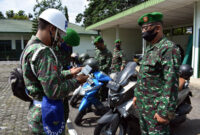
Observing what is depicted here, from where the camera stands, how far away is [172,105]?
169cm

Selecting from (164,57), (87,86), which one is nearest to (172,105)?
(164,57)

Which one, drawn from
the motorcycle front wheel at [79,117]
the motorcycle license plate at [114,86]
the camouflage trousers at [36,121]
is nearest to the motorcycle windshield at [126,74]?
the motorcycle license plate at [114,86]

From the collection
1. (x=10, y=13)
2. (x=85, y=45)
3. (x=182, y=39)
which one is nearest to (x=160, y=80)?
(x=182, y=39)

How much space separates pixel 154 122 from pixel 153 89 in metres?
0.37

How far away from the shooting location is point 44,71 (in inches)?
50.6

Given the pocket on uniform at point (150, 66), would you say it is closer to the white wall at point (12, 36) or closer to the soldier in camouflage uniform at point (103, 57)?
the soldier in camouflage uniform at point (103, 57)

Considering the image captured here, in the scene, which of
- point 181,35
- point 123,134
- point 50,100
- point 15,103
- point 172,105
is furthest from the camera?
point 181,35

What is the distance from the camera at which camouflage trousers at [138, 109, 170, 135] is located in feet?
6.02

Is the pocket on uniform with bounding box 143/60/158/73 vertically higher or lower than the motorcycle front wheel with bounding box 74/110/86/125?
higher

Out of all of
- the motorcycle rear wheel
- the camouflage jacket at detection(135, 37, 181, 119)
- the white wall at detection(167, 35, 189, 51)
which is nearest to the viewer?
the camouflage jacket at detection(135, 37, 181, 119)

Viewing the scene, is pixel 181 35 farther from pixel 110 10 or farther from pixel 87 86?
pixel 110 10

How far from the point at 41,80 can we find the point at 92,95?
7.03 ft

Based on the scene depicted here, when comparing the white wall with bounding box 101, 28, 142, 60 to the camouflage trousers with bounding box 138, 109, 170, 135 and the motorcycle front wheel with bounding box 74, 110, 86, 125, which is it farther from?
the camouflage trousers with bounding box 138, 109, 170, 135

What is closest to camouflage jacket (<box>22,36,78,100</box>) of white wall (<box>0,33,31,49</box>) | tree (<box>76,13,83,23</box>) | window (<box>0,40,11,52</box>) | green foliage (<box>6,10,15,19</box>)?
window (<box>0,40,11,52</box>)
